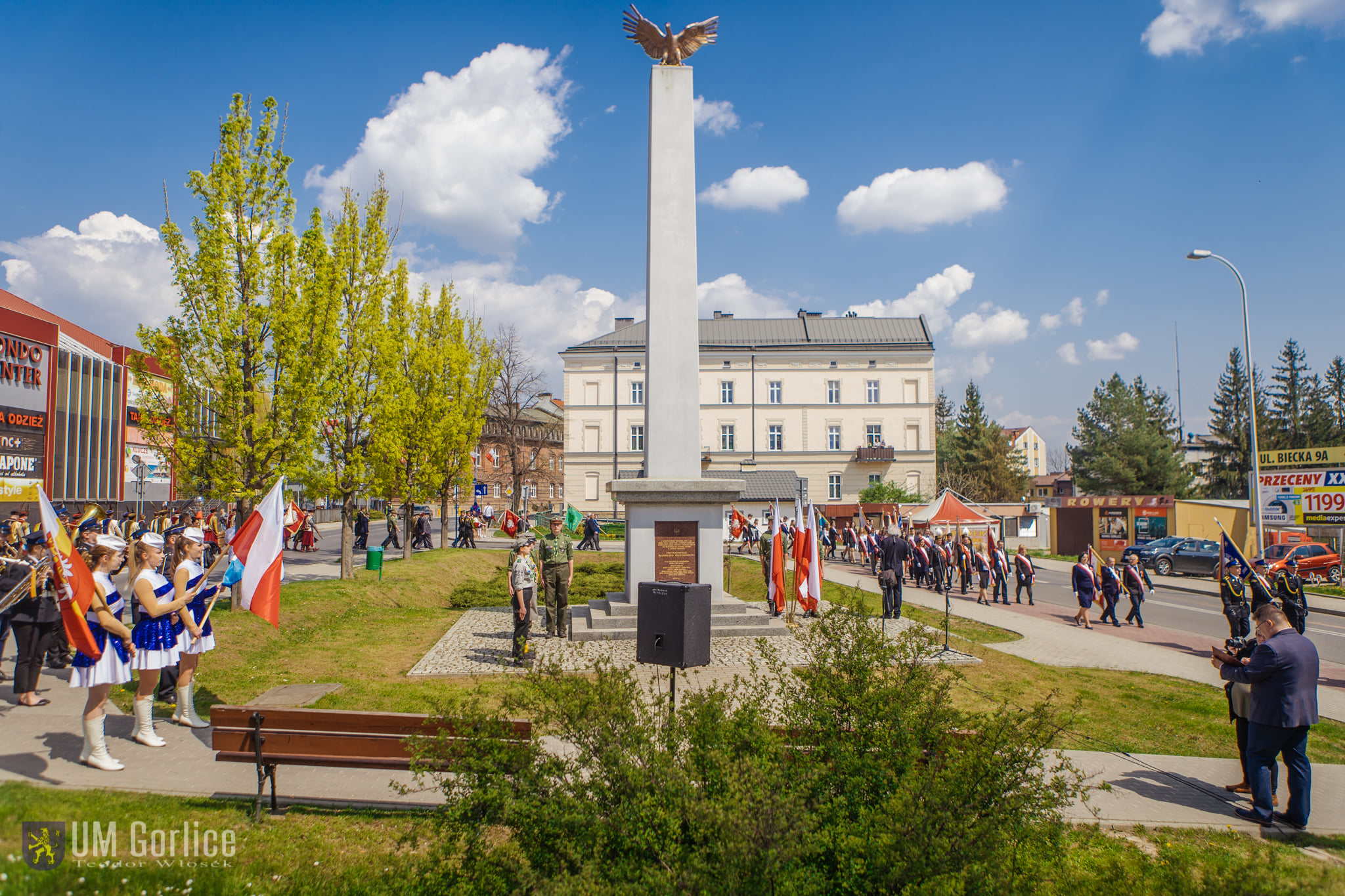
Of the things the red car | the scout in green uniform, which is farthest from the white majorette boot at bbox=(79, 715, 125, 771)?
the red car

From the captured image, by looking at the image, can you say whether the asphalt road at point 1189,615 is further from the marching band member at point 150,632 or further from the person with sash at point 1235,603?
the marching band member at point 150,632

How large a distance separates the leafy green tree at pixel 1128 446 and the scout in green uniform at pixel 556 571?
54.4 metres

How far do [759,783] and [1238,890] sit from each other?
2654 millimetres

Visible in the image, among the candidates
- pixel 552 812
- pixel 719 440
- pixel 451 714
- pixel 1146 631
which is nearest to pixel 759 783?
pixel 552 812

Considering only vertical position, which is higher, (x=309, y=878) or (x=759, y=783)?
(x=759, y=783)

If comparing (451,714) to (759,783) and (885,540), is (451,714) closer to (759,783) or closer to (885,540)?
(759,783)

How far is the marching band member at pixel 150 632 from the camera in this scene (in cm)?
618

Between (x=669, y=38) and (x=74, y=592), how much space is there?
13.2 metres

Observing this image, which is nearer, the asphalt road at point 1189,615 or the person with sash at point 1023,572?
the asphalt road at point 1189,615

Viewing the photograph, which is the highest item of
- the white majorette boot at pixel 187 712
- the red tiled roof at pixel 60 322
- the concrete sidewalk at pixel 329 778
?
the red tiled roof at pixel 60 322

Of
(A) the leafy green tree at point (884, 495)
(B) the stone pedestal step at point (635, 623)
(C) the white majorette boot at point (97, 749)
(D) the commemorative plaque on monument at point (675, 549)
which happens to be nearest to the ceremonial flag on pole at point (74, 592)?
(C) the white majorette boot at point (97, 749)

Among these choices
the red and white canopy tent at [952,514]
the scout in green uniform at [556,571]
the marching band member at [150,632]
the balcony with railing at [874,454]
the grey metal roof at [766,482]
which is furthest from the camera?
the balcony with railing at [874,454]

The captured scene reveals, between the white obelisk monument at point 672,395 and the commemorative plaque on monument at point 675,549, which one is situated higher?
the white obelisk monument at point 672,395

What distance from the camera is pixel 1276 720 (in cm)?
548
